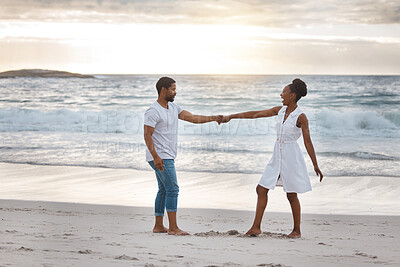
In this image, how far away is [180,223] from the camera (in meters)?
6.53

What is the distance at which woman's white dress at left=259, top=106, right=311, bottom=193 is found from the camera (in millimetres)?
5391

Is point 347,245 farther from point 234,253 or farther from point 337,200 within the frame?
point 337,200

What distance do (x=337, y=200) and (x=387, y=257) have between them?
4.03 metres

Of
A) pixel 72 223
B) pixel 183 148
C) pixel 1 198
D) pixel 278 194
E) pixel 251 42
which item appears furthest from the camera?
pixel 251 42

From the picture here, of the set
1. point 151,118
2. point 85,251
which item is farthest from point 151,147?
point 85,251

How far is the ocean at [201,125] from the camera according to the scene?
42.8ft

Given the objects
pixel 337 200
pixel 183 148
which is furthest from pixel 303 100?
pixel 337 200

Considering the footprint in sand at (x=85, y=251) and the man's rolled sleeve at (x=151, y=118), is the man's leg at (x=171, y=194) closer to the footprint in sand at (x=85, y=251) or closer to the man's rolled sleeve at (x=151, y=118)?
the man's rolled sleeve at (x=151, y=118)

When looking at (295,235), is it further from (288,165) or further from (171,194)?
(171,194)

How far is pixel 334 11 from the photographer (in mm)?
36500

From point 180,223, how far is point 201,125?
1421 cm

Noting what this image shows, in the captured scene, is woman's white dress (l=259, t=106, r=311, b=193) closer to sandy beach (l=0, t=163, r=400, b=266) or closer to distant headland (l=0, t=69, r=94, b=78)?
sandy beach (l=0, t=163, r=400, b=266)

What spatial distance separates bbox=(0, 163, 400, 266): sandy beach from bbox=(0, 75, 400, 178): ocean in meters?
2.15

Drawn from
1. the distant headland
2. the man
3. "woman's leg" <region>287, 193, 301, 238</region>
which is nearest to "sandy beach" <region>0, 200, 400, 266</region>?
"woman's leg" <region>287, 193, 301, 238</region>
